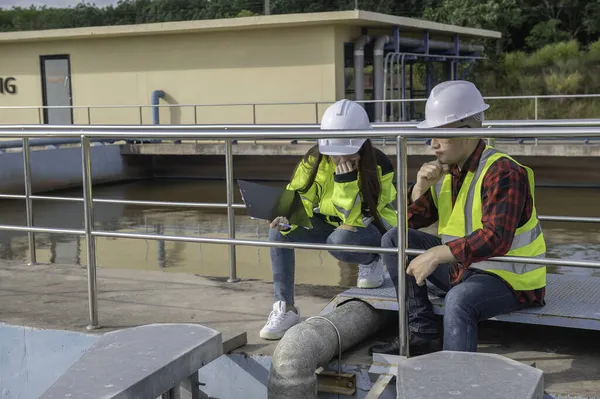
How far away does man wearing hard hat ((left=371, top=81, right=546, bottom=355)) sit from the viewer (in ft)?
10.8

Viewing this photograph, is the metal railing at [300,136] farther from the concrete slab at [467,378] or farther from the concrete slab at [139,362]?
the concrete slab at [139,362]

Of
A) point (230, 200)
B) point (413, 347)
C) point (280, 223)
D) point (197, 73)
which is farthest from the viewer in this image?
point (197, 73)

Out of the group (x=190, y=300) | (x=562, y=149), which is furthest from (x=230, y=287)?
(x=562, y=149)

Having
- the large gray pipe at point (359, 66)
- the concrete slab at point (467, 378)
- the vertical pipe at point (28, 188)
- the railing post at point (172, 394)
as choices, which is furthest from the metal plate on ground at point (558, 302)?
the large gray pipe at point (359, 66)

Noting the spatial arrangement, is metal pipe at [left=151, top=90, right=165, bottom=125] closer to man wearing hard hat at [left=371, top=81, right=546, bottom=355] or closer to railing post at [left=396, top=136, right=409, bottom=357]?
man wearing hard hat at [left=371, top=81, right=546, bottom=355]

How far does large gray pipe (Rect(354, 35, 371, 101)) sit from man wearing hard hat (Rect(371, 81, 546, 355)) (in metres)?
15.5

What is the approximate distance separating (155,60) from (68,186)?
15.1 feet

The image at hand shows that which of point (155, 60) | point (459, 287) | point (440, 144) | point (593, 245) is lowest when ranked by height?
point (593, 245)

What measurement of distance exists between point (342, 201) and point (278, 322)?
0.72m

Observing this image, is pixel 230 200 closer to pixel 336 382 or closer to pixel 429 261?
pixel 336 382

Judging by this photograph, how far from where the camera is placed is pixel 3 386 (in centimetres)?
436

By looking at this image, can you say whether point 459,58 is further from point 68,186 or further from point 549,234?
point 549,234

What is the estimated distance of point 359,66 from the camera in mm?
19203

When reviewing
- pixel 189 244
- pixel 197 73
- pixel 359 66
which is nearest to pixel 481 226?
pixel 189 244
